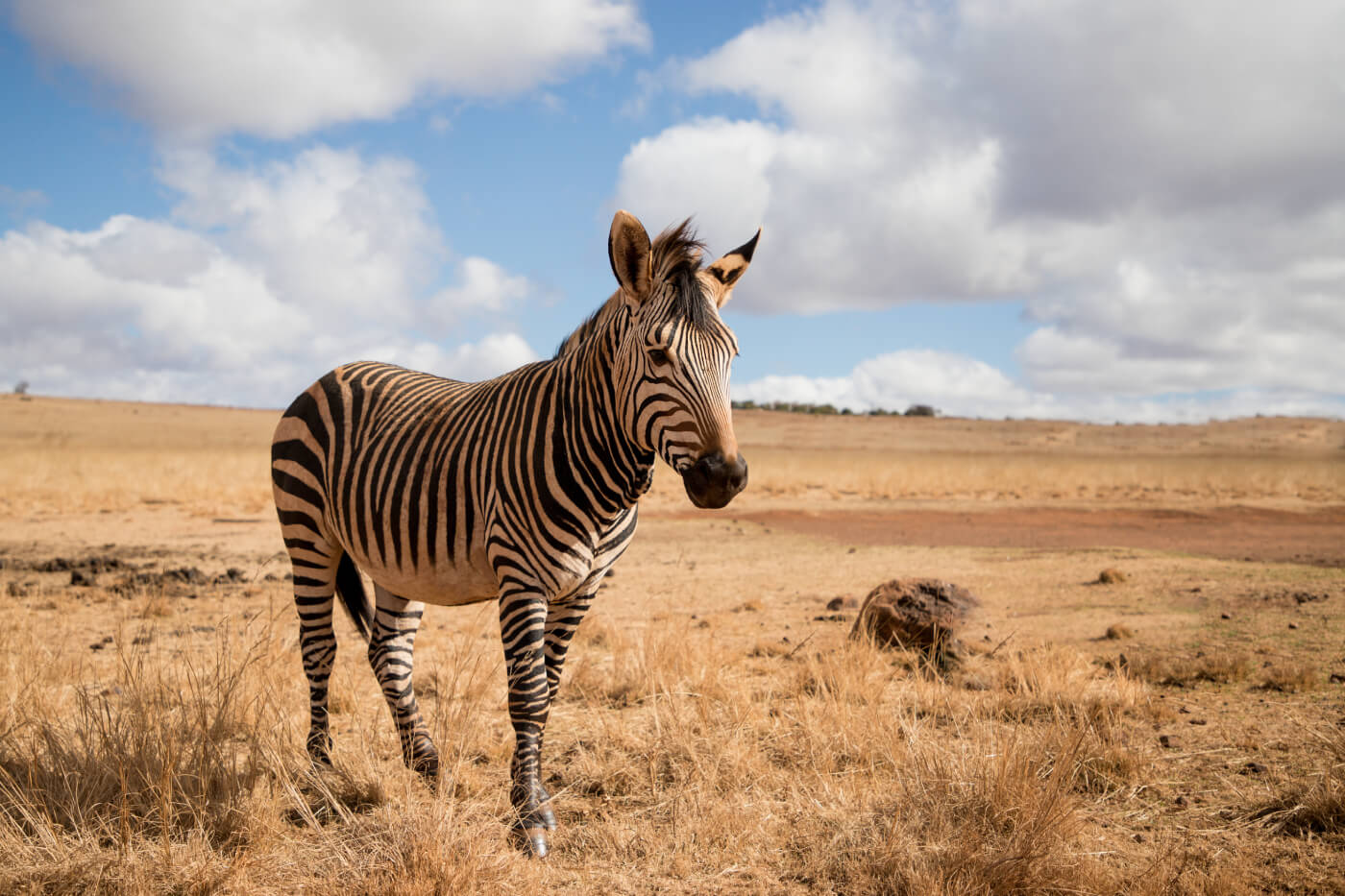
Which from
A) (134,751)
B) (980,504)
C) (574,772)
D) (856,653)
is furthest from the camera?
(980,504)

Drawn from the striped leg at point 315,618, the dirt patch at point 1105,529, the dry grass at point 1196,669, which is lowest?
the dry grass at point 1196,669

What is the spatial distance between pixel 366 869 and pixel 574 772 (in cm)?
161

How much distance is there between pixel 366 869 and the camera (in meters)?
3.37

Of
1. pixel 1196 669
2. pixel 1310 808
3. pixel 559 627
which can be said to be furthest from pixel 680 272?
pixel 1196 669

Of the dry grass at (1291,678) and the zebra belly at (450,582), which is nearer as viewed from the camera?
the zebra belly at (450,582)

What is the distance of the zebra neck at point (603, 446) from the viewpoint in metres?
3.77

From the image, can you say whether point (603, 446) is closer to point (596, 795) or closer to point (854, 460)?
point (596, 795)

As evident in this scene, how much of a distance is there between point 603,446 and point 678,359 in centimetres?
63

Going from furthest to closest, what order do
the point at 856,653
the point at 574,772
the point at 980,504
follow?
the point at 980,504 < the point at 856,653 < the point at 574,772

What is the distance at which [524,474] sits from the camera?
3.86m

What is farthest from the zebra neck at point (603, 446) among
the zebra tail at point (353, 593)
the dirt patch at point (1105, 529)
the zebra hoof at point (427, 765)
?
the dirt patch at point (1105, 529)

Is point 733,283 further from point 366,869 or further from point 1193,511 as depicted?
point 1193,511

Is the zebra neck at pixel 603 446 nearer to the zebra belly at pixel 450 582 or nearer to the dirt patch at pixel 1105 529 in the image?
the zebra belly at pixel 450 582

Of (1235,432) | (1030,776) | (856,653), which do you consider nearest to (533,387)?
(1030,776)
